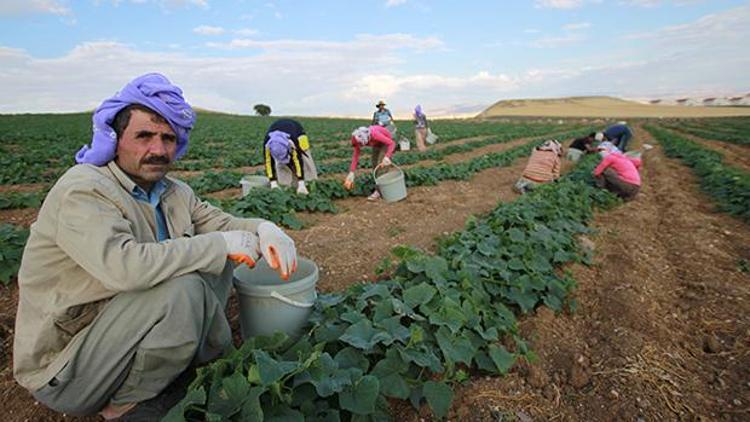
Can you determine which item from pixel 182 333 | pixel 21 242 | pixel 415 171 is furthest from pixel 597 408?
pixel 415 171

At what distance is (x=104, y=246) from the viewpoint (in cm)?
160

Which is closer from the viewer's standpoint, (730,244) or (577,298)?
(577,298)

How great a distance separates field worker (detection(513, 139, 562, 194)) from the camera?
7367 mm

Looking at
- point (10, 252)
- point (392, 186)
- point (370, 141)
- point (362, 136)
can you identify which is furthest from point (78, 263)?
point (370, 141)

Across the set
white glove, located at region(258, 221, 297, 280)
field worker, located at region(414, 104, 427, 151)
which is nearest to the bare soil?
white glove, located at region(258, 221, 297, 280)

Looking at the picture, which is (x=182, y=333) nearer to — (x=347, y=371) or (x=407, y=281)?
(x=347, y=371)

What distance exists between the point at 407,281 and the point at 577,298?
148 cm

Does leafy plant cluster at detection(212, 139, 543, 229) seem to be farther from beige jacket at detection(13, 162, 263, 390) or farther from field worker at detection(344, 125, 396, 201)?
beige jacket at detection(13, 162, 263, 390)

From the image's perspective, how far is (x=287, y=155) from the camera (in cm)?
600

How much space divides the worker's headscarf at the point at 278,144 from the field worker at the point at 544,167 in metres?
4.13

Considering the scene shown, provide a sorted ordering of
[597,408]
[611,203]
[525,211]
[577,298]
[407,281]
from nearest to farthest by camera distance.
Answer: [597,408], [407,281], [577,298], [525,211], [611,203]

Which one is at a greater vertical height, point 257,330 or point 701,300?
point 257,330

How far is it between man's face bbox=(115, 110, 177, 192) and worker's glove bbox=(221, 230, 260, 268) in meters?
0.46

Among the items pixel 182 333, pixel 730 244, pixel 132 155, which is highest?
pixel 132 155
